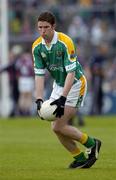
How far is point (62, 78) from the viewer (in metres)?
12.0

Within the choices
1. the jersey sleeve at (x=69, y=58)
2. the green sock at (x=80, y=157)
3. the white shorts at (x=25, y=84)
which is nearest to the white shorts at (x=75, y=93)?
the jersey sleeve at (x=69, y=58)

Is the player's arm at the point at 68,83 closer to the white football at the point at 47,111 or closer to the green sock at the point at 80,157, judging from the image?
the white football at the point at 47,111

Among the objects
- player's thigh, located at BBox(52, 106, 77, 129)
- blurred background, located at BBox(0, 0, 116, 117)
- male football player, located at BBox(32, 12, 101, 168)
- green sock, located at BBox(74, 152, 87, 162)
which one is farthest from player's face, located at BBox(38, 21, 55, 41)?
blurred background, located at BBox(0, 0, 116, 117)

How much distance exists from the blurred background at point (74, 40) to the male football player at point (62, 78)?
1754cm

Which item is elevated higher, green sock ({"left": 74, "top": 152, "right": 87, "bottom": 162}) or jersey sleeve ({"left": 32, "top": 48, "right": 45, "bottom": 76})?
jersey sleeve ({"left": 32, "top": 48, "right": 45, "bottom": 76})

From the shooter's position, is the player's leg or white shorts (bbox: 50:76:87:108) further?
white shorts (bbox: 50:76:87:108)

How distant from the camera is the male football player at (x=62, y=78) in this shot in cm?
1159

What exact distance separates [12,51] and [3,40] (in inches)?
50.5

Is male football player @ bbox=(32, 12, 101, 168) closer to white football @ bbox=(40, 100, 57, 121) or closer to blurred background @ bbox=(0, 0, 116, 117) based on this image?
white football @ bbox=(40, 100, 57, 121)

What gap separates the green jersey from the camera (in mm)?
11695

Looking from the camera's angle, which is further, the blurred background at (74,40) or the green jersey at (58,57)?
the blurred background at (74,40)

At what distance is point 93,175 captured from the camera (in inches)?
438

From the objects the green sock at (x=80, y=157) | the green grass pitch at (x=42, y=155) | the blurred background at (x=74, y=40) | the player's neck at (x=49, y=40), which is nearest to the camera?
the green grass pitch at (x=42, y=155)

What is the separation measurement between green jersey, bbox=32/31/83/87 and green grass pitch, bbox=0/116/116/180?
4.60 feet
